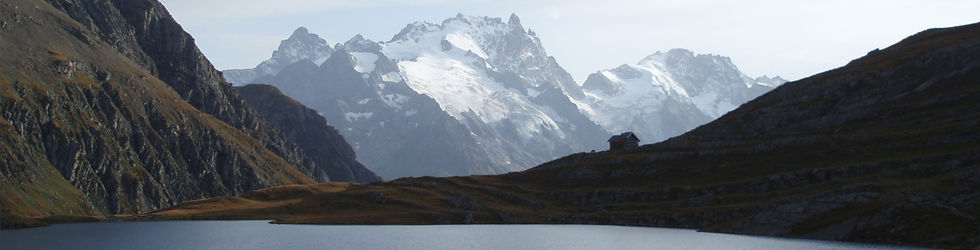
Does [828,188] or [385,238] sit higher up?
[385,238]

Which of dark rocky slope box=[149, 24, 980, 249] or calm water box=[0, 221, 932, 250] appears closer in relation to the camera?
calm water box=[0, 221, 932, 250]

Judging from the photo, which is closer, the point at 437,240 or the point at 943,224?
the point at 943,224

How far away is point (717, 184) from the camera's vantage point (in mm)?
177875

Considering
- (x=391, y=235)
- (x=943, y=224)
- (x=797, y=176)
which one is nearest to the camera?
(x=943, y=224)

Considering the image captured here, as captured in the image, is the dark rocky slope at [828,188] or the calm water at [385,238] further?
the dark rocky slope at [828,188]

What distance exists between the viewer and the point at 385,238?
137875mm

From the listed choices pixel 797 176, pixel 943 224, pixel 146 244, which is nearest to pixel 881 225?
pixel 943 224

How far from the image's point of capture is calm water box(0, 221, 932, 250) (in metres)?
124

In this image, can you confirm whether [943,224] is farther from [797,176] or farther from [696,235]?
[797,176]

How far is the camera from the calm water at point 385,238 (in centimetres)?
12394

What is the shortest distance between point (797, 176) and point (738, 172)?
1761 cm

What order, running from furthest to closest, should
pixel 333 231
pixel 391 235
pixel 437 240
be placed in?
pixel 333 231 < pixel 391 235 < pixel 437 240

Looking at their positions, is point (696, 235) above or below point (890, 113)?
below

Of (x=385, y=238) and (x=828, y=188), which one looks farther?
(x=828, y=188)
